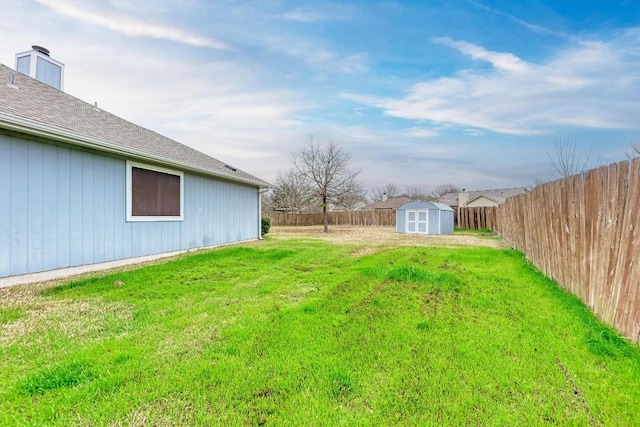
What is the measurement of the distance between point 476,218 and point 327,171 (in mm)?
11077

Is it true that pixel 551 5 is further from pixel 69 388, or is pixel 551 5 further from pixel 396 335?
pixel 69 388

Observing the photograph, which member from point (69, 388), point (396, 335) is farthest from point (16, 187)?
point (396, 335)

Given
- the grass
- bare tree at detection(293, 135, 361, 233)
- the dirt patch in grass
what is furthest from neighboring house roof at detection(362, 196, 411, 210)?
the grass

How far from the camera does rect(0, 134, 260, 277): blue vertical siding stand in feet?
15.8

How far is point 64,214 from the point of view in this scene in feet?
18.1

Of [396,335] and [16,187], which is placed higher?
[16,187]

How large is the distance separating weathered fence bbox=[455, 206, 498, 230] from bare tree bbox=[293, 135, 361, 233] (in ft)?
27.1

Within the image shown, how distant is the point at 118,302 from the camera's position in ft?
13.3

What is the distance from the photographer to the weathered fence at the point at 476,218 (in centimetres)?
2091

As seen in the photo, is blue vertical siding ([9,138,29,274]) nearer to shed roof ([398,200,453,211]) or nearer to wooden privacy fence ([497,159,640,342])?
wooden privacy fence ([497,159,640,342])

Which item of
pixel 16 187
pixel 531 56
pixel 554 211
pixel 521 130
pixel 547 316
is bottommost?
pixel 547 316

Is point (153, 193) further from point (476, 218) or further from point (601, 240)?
point (476, 218)

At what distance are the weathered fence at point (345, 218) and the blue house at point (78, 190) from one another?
21.9m

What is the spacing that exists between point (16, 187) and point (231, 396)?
5317 millimetres
